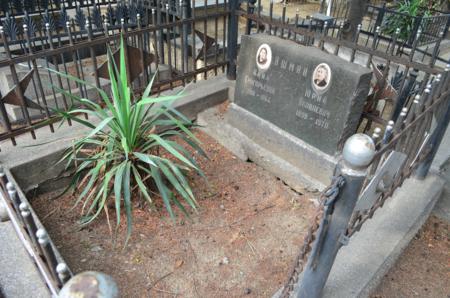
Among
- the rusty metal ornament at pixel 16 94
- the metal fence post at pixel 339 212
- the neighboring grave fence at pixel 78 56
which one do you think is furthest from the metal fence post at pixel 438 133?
the rusty metal ornament at pixel 16 94

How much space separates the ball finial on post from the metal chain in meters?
0.09

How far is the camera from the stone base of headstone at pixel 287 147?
9.86ft

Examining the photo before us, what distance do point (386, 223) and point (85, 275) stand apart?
6.73 feet

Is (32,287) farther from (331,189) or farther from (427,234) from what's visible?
(427,234)

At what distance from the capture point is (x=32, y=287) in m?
1.79

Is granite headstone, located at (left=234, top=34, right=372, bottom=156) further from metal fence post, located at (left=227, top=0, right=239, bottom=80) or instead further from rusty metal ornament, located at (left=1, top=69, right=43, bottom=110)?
rusty metal ornament, located at (left=1, top=69, right=43, bottom=110)

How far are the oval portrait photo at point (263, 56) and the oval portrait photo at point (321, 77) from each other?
1.57 ft

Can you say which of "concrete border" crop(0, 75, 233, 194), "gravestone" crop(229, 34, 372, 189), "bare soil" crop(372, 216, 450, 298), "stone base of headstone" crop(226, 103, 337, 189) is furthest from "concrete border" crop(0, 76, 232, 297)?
"bare soil" crop(372, 216, 450, 298)

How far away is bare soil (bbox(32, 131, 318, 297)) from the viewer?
2.31 metres

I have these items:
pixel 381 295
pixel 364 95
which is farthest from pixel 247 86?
pixel 381 295

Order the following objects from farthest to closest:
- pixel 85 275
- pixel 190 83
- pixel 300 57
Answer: pixel 190 83
pixel 300 57
pixel 85 275

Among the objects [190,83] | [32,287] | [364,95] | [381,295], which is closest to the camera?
[32,287]

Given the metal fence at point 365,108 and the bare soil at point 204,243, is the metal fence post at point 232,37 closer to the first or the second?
the metal fence at point 365,108

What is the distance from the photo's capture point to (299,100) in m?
3.05
